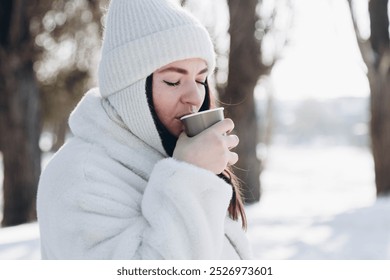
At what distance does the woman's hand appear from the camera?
1143mm

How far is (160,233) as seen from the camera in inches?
42.3

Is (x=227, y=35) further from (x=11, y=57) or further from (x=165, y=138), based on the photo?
(x=165, y=138)

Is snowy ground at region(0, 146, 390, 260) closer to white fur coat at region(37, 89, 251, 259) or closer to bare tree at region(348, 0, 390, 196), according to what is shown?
bare tree at region(348, 0, 390, 196)

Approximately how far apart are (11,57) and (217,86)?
8.62 ft

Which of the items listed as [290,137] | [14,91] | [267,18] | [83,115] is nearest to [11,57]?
[14,91]

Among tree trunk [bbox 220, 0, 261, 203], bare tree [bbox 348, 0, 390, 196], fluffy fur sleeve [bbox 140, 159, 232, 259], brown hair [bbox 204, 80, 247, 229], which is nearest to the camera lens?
fluffy fur sleeve [bbox 140, 159, 232, 259]

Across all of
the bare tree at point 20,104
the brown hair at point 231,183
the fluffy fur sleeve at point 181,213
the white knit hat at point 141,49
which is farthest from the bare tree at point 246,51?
the fluffy fur sleeve at point 181,213

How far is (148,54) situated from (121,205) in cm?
36

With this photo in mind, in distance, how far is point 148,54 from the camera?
1.20 m

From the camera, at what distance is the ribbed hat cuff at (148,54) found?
1200 millimetres

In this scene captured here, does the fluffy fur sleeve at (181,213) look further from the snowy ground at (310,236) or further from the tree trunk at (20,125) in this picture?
the tree trunk at (20,125)

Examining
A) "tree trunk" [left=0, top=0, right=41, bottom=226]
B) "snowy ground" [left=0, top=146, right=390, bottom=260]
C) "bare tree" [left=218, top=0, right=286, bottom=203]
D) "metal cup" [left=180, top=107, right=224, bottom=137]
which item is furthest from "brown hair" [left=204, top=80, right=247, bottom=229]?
"tree trunk" [left=0, top=0, right=41, bottom=226]

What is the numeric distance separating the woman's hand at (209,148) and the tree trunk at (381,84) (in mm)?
6270
